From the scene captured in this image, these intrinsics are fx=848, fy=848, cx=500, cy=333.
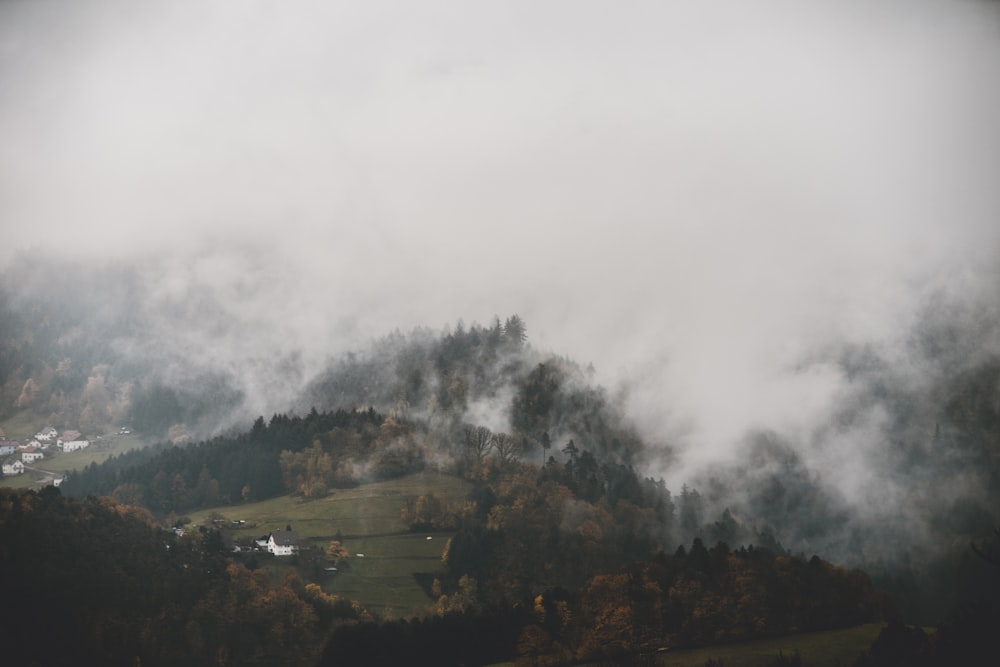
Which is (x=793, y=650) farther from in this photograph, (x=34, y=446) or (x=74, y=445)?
(x=34, y=446)

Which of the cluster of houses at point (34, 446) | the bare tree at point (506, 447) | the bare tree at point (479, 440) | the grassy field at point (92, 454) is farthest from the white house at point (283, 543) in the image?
the cluster of houses at point (34, 446)

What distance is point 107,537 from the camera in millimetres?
94250

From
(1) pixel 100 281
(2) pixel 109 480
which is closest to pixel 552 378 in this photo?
(2) pixel 109 480

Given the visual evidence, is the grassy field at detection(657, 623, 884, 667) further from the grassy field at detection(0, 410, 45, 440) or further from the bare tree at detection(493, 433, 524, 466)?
the grassy field at detection(0, 410, 45, 440)

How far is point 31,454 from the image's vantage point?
13762 cm

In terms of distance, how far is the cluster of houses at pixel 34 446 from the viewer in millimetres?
131913

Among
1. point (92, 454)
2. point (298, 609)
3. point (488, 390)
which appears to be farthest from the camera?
point (488, 390)

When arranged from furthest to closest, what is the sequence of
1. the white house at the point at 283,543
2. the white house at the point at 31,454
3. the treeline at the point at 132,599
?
the white house at the point at 31,454
the white house at the point at 283,543
the treeline at the point at 132,599

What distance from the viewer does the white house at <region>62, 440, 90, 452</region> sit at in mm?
143500

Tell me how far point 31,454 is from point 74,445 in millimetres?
8264

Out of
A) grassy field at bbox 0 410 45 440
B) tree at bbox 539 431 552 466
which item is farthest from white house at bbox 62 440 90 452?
tree at bbox 539 431 552 466

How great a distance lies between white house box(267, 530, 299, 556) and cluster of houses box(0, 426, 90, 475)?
48.2 meters

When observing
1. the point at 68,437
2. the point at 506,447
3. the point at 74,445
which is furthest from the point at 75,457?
the point at 506,447

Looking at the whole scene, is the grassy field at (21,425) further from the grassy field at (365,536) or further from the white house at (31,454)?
the grassy field at (365,536)
